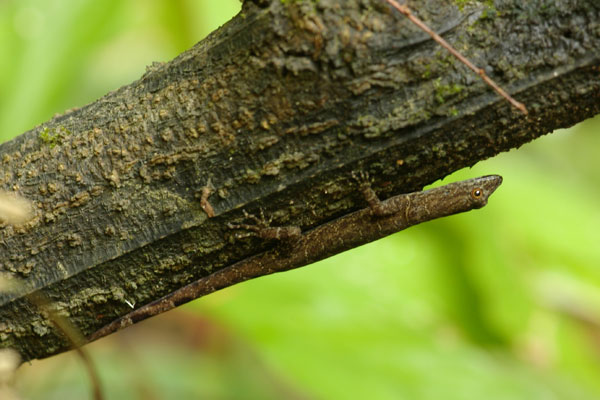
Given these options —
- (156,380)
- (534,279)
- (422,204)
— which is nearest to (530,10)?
(422,204)

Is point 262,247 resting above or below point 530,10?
below

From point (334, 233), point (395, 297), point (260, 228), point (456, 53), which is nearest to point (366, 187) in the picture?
point (260, 228)

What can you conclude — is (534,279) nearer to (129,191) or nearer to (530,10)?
(530,10)

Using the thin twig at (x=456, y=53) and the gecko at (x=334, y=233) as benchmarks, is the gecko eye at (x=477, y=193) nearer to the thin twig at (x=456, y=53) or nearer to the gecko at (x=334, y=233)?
the gecko at (x=334, y=233)

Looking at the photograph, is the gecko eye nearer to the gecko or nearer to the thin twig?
the gecko

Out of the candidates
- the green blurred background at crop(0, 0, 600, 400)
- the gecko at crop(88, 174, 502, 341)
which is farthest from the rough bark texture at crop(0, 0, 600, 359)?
the green blurred background at crop(0, 0, 600, 400)

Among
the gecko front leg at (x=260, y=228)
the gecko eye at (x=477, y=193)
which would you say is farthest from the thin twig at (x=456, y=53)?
the gecko eye at (x=477, y=193)

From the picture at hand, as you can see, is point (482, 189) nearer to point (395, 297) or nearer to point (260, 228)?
point (395, 297)
